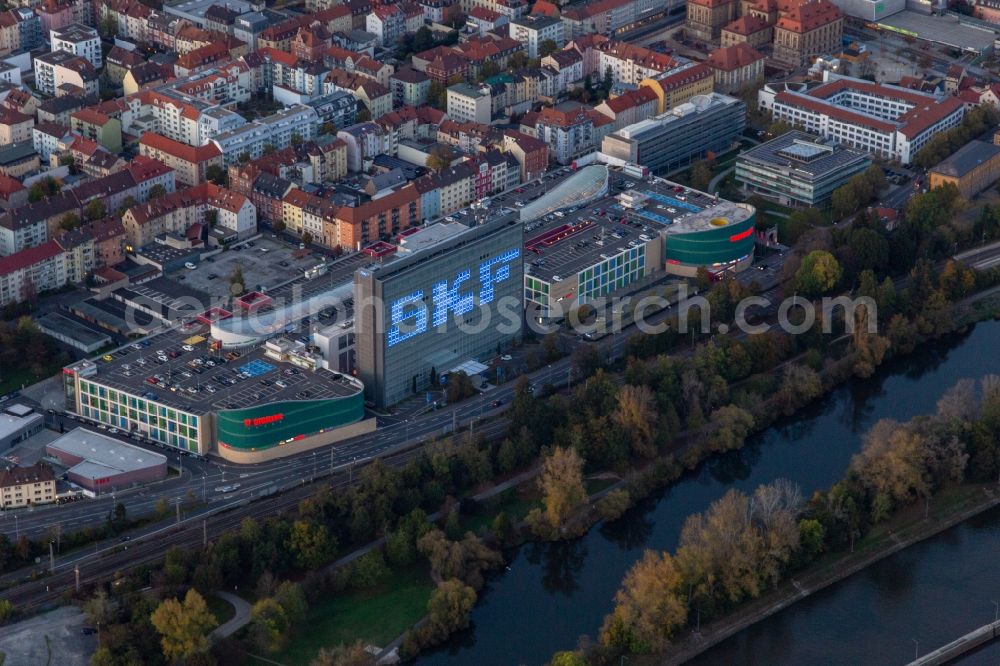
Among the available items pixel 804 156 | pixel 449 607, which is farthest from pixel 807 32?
pixel 449 607

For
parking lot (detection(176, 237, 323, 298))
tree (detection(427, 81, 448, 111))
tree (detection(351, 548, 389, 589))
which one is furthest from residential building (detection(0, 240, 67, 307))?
tree (detection(427, 81, 448, 111))

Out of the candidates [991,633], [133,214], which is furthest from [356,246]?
[991,633]

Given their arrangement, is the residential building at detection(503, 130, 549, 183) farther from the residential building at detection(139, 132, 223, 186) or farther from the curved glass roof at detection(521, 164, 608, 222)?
the residential building at detection(139, 132, 223, 186)

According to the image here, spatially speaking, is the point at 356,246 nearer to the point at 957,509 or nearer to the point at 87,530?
the point at 87,530

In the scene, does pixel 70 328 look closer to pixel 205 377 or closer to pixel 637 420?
pixel 205 377

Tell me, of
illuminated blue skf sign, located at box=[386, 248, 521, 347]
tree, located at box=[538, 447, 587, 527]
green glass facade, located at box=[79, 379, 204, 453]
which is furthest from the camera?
illuminated blue skf sign, located at box=[386, 248, 521, 347]

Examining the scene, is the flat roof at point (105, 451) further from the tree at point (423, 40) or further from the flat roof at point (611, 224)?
the tree at point (423, 40)

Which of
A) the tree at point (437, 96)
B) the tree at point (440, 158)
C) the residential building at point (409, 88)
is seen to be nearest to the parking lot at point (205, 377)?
the tree at point (440, 158)
